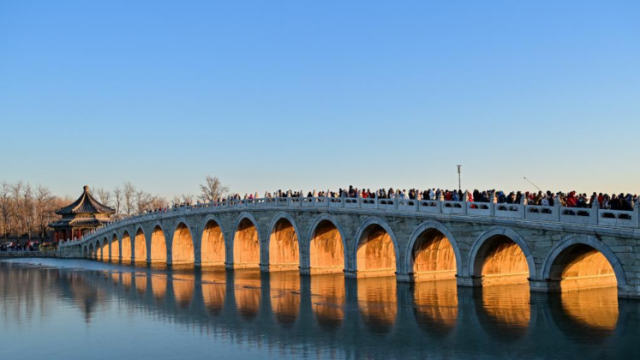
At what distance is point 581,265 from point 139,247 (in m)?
47.5

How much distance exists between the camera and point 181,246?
54.4 meters

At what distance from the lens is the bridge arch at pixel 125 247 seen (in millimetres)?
67375

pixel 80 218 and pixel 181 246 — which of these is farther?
pixel 80 218

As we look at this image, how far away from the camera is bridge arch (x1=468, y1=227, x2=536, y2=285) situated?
25219 millimetres

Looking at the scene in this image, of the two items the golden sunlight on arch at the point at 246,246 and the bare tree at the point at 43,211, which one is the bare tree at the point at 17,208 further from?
the golden sunlight on arch at the point at 246,246

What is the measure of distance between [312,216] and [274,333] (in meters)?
17.8

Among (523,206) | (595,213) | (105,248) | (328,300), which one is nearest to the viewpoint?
(595,213)

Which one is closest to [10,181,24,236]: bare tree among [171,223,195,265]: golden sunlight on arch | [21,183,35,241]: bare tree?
[21,183,35,241]: bare tree

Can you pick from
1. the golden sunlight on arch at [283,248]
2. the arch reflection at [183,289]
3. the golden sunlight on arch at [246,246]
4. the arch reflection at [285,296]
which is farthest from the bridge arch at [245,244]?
the arch reflection at [285,296]

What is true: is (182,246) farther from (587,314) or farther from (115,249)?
(587,314)

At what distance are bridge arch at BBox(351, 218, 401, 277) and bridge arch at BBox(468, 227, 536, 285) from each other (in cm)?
559

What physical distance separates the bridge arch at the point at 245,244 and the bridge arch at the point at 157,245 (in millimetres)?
14886

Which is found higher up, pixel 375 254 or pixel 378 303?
pixel 375 254

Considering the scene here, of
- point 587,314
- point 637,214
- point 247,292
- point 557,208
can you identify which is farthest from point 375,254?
point 637,214
